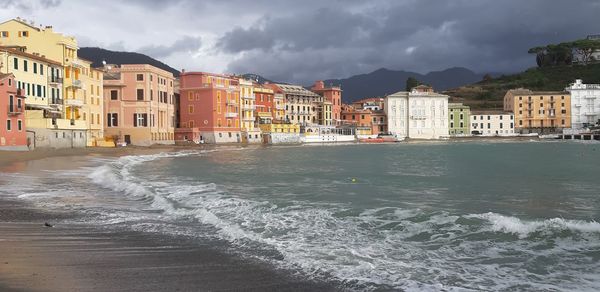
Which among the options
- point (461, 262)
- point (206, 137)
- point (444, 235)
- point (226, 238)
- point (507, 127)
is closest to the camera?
point (461, 262)

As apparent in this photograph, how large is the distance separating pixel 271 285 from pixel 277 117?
396 feet

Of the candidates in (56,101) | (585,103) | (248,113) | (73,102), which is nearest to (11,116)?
(56,101)

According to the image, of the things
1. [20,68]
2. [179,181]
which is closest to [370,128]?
[20,68]

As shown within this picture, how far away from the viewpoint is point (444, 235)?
1492cm

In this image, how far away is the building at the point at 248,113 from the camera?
110m

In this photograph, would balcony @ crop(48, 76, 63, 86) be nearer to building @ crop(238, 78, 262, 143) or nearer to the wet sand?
building @ crop(238, 78, 262, 143)

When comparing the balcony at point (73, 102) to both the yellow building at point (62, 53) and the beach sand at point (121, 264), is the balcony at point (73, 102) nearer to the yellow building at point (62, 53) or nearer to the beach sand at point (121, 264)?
the yellow building at point (62, 53)

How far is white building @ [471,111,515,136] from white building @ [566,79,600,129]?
1731 cm

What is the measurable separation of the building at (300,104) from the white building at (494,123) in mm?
48375

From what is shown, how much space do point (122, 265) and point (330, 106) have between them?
137390mm

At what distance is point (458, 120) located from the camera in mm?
161875

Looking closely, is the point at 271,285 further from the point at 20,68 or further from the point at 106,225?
the point at 20,68

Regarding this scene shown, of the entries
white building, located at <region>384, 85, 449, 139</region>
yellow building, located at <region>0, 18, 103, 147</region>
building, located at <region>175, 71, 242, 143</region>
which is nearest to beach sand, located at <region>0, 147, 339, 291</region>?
yellow building, located at <region>0, 18, 103, 147</region>

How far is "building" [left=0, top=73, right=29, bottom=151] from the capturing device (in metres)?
48.2
